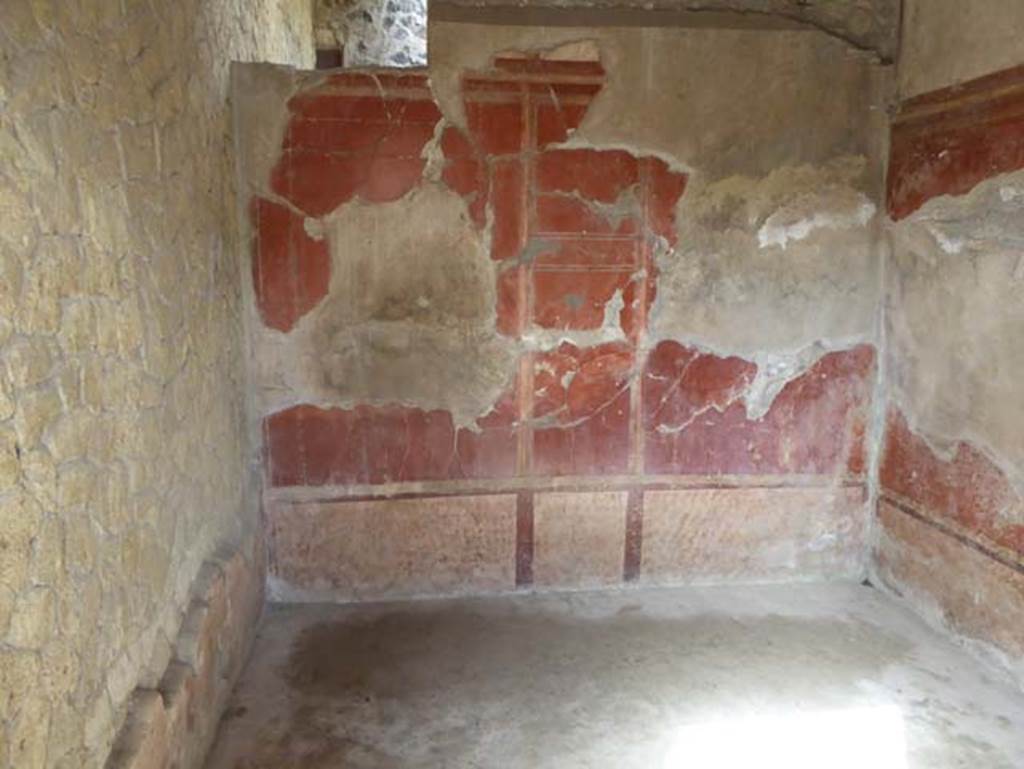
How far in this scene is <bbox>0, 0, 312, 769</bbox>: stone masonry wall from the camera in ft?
3.82

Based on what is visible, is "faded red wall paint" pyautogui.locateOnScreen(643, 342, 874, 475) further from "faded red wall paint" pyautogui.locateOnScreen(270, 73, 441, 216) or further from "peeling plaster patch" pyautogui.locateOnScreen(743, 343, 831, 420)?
"faded red wall paint" pyautogui.locateOnScreen(270, 73, 441, 216)

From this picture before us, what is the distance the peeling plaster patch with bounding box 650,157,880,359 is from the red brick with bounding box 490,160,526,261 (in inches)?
19.8

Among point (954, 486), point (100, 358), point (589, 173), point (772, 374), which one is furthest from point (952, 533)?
point (100, 358)

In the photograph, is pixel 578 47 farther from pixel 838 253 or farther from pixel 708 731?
pixel 708 731

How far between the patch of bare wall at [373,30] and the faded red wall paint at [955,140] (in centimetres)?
317

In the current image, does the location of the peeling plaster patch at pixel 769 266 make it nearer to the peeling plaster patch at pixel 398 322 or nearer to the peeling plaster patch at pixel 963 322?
the peeling plaster patch at pixel 963 322

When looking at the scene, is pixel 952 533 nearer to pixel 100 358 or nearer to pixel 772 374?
pixel 772 374

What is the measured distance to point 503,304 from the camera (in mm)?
2820

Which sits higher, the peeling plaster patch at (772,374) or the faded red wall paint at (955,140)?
the faded red wall paint at (955,140)

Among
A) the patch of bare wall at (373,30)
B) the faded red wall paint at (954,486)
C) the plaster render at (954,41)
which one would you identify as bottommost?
the faded red wall paint at (954,486)

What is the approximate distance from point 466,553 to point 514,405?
0.56m

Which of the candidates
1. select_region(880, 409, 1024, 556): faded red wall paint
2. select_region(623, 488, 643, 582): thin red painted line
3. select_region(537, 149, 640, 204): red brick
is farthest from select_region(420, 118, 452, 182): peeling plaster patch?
select_region(880, 409, 1024, 556): faded red wall paint

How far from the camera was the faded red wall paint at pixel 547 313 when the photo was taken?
2688 millimetres

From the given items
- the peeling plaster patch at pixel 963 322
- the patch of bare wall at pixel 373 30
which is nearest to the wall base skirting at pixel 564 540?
the peeling plaster patch at pixel 963 322
